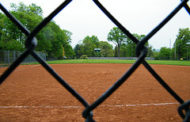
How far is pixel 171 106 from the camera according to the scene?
304 centimetres

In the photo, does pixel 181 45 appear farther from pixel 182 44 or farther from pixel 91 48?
pixel 91 48

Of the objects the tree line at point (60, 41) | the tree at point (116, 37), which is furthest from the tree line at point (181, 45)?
the tree at point (116, 37)

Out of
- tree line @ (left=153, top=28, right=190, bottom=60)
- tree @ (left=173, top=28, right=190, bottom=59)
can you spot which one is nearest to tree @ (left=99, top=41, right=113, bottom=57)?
tree line @ (left=153, top=28, right=190, bottom=60)

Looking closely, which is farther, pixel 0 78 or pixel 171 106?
pixel 171 106

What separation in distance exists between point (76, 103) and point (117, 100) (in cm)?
107

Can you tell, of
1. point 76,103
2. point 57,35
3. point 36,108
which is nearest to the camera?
point 36,108

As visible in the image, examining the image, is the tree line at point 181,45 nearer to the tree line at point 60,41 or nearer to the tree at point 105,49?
the tree line at point 60,41

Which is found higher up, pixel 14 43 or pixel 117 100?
pixel 14 43

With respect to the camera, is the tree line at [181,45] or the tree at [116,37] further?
the tree at [116,37]

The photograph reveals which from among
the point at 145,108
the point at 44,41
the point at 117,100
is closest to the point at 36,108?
the point at 117,100

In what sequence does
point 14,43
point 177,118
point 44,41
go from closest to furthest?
point 177,118 → point 14,43 → point 44,41

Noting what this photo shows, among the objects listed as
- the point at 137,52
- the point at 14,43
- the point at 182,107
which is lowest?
the point at 182,107

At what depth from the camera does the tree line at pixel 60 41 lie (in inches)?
833

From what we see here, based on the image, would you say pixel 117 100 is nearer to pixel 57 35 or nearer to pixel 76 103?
pixel 76 103
